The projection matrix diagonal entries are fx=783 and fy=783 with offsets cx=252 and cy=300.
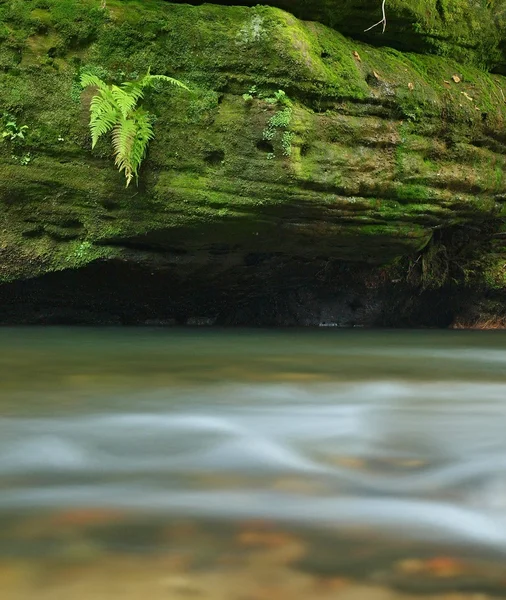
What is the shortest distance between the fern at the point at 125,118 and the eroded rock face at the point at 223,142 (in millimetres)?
189

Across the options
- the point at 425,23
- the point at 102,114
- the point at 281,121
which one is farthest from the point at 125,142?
the point at 425,23

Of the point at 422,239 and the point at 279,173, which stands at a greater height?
the point at 279,173

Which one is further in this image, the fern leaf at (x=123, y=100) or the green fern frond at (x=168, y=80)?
the green fern frond at (x=168, y=80)

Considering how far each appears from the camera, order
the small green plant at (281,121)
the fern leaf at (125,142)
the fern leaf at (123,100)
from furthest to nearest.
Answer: the small green plant at (281,121), the fern leaf at (125,142), the fern leaf at (123,100)

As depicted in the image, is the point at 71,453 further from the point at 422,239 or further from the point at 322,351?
the point at 422,239

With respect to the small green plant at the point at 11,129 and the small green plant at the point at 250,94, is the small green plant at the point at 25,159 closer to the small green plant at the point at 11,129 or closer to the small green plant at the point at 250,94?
the small green plant at the point at 11,129

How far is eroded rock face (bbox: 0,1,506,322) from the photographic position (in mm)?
7419

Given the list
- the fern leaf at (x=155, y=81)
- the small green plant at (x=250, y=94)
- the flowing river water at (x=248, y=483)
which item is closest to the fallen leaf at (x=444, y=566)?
the flowing river water at (x=248, y=483)

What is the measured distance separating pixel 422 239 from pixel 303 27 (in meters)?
2.73

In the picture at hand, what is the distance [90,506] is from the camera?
249 cm

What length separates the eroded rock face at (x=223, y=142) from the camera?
7419 mm

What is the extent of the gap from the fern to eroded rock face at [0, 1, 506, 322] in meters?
0.19

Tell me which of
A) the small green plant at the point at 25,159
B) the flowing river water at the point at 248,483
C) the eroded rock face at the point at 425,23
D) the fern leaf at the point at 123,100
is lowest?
the flowing river water at the point at 248,483

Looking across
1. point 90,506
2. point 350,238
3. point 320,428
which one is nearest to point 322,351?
point 350,238
